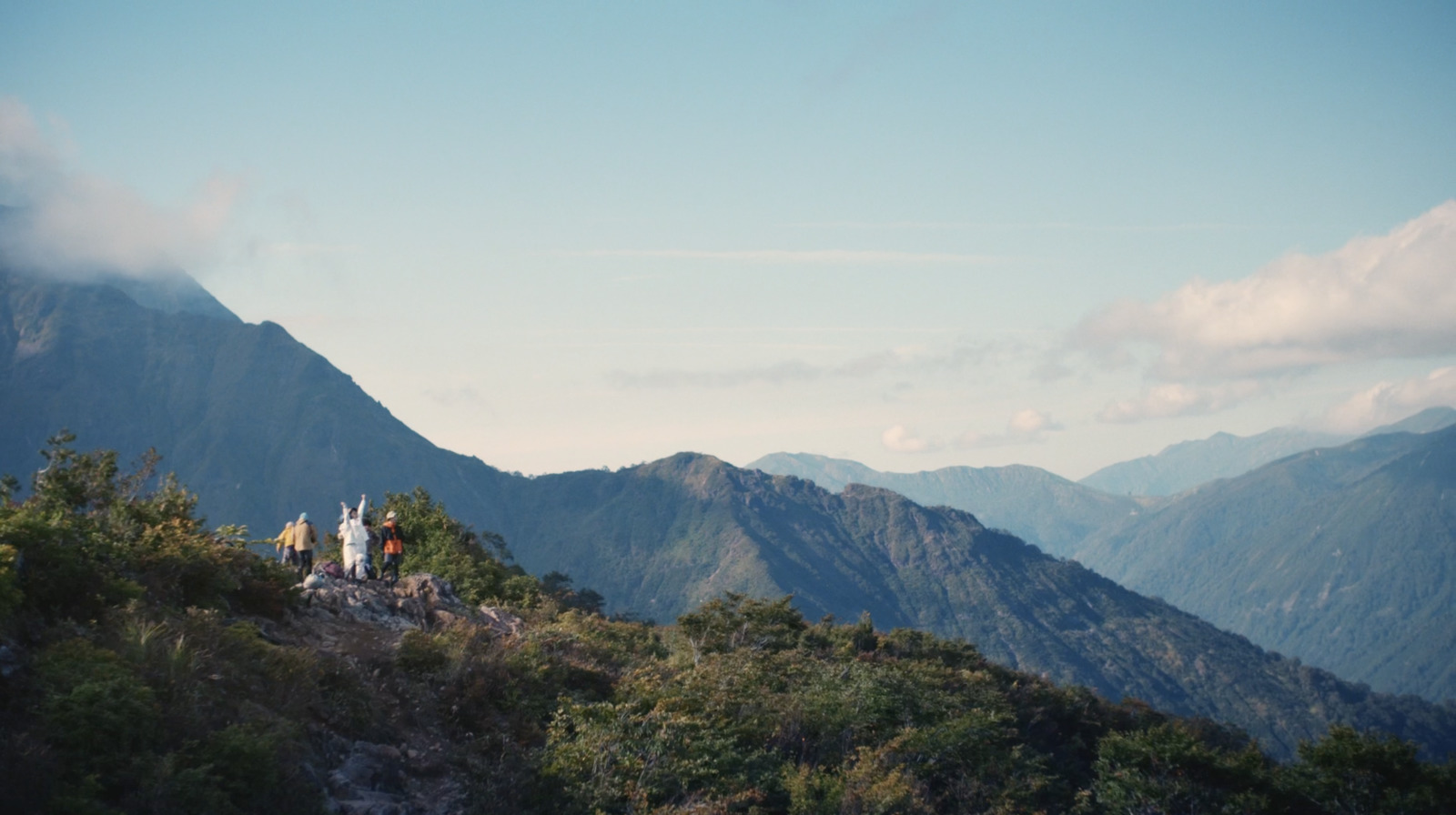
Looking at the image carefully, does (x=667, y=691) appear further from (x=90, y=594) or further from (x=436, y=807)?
(x=90, y=594)

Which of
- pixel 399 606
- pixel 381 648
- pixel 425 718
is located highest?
pixel 399 606

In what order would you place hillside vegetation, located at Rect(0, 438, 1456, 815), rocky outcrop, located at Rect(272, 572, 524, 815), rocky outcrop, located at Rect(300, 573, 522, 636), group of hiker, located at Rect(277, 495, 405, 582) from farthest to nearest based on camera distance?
group of hiker, located at Rect(277, 495, 405, 582)
rocky outcrop, located at Rect(300, 573, 522, 636)
rocky outcrop, located at Rect(272, 572, 524, 815)
hillside vegetation, located at Rect(0, 438, 1456, 815)

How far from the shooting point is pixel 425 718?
16.4 meters

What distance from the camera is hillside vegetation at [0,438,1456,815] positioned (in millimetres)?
11281

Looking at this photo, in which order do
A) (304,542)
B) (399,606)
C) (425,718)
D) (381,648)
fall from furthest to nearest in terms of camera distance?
(304,542), (399,606), (381,648), (425,718)

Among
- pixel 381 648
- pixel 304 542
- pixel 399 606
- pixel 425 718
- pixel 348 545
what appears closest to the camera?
pixel 425 718

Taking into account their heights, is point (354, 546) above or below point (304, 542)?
below

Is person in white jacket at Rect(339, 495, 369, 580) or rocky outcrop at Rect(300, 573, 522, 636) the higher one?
person in white jacket at Rect(339, 495, 369, 580)

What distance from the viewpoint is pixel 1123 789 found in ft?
81.0

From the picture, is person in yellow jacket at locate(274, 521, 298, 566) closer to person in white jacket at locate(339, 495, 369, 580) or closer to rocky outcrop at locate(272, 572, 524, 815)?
rocky outcrop at locate(272, 572, 524, 815)

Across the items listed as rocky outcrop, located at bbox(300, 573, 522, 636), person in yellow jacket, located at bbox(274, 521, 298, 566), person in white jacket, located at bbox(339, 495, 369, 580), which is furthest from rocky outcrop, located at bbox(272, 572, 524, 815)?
person in yellow jacket, located at bbox(274, 521, 298, 566)

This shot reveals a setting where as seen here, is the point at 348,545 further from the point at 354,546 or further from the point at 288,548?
the point at 288,548

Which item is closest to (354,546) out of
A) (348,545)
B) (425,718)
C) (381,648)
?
(348,545)

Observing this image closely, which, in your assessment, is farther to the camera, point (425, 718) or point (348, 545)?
point (348, 545)
